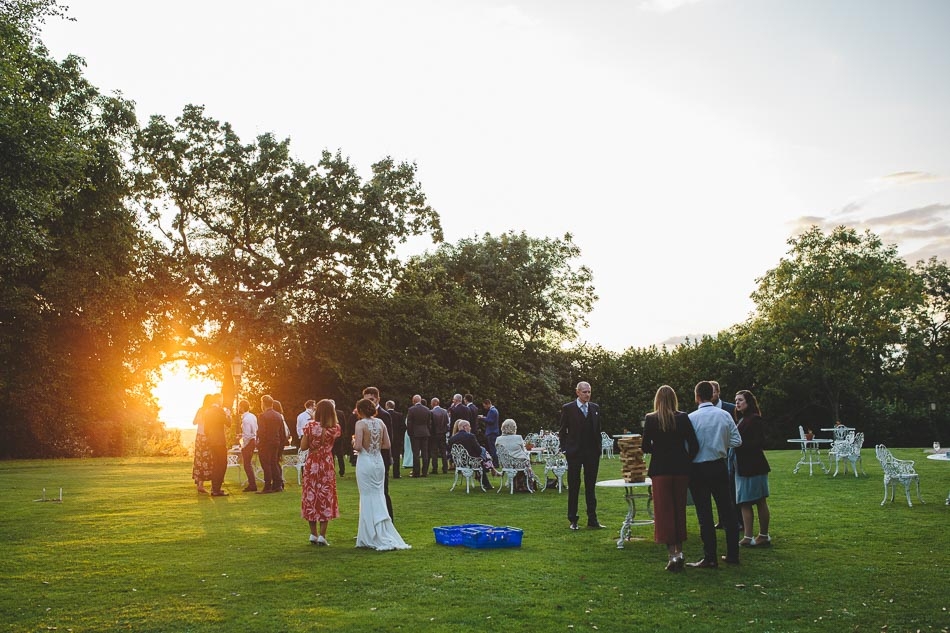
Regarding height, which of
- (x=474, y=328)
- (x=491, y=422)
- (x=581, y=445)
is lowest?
(x=581, y=445)

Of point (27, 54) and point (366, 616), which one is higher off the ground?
point (27, 54)

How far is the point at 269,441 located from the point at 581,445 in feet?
26.8

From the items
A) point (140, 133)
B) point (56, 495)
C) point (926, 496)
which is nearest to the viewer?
point (926, 496)

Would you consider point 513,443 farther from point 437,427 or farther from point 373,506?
point 373,506

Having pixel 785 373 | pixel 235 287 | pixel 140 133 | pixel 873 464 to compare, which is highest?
pixel 140 133

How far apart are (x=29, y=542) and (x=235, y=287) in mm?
20954

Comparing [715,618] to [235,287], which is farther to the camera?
[235,287]

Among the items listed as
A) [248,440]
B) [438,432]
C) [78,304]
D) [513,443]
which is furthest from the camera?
[78,304]

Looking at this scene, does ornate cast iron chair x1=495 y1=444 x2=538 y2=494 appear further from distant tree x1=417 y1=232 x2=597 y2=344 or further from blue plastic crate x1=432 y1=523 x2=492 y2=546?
distant tree x1=417 y1=232 x2=597 y2=344

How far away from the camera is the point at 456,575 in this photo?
8109 mm

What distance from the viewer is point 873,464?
2275 cm

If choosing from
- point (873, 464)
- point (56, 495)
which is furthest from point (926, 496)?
point (56, 495)

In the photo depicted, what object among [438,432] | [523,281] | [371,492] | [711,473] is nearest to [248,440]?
[438,432]

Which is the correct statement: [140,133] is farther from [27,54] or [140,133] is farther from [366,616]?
[366,616]
